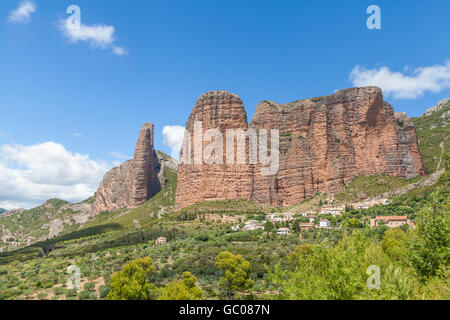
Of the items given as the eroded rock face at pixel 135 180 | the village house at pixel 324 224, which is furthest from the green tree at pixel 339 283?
the eroded rock face at pixel 135 180

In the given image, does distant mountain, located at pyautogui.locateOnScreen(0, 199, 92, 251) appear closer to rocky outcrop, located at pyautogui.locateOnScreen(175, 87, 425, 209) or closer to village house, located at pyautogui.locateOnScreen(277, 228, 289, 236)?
rocky outcrop, located at pyautogui.locateOnScreen(175, 87, 425, 209)

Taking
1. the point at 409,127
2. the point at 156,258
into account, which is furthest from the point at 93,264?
the point at 409,127

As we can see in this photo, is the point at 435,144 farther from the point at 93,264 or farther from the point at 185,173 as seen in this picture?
the point at 93,264

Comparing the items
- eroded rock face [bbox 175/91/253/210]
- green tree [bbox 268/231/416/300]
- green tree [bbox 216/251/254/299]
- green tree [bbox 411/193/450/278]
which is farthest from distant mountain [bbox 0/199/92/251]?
green tree [bbox 411/193/450/278]

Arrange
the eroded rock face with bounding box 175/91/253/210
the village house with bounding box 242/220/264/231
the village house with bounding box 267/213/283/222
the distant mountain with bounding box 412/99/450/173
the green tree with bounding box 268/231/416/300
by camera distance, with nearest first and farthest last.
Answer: the green tree with bounding box 268/231/416/300
the village house with bounding box 242/220/264/231
the village house with bounding box 267/213/283/222
the eroded rock face with bounding box 175/91/253/210
the distant mountain with bounding box 412/99/450/173

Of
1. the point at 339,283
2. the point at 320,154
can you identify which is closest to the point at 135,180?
the point at 320,154

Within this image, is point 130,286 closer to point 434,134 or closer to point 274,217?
point 274,217

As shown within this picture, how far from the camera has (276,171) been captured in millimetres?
99125

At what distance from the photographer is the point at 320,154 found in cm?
9656

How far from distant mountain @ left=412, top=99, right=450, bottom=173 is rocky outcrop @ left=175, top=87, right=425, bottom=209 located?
8.62 meters

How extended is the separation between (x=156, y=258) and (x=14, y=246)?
374 ft

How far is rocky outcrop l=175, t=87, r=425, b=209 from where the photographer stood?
307 feet

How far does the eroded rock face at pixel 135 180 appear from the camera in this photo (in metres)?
130

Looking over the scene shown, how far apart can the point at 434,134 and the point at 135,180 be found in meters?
115
